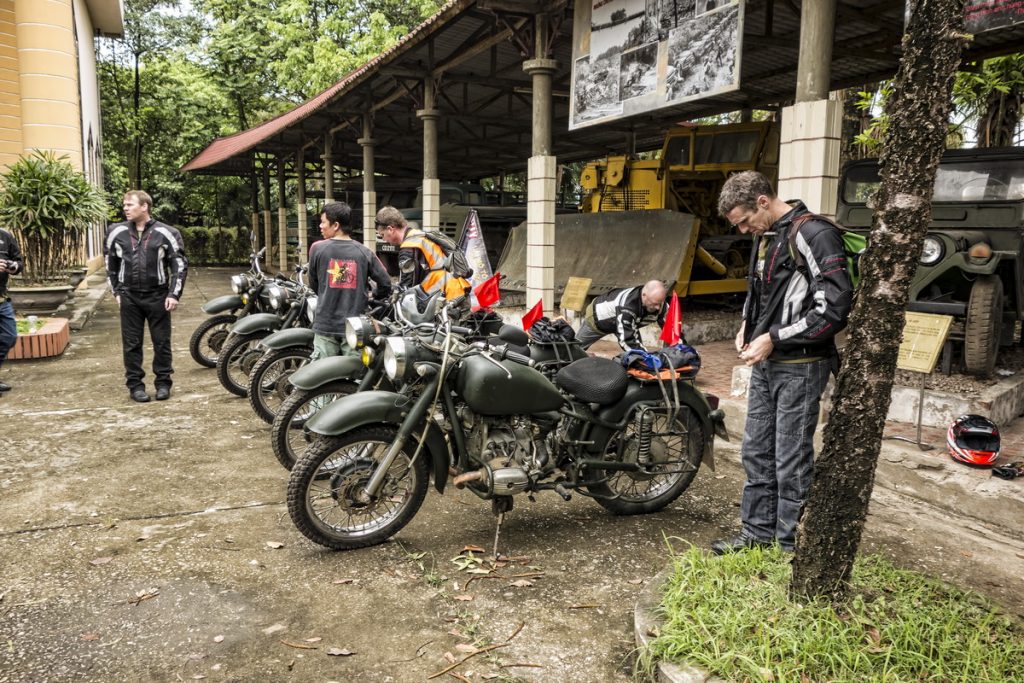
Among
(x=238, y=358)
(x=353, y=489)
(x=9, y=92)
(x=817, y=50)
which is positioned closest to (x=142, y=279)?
(x=238, y=358)

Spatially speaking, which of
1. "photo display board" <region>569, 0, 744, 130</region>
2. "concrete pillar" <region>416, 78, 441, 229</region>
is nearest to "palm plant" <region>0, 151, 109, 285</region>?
"concrete pillar" <region>416, 78, 441, 229</region>

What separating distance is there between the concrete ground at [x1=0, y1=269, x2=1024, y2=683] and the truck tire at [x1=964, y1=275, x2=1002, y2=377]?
1.80m

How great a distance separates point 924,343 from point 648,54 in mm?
4195

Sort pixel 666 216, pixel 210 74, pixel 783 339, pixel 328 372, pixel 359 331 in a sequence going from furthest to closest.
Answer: pixel 210 74 < pixel 666 216 < pixel 328 372 < pixel 359 331 < pixel 783 339

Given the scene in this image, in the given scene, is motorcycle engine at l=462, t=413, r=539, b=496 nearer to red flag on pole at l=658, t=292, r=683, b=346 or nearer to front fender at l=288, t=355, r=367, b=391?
red flag on pole at l=658, t=292, r=683, b=346

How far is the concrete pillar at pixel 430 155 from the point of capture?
506 inches

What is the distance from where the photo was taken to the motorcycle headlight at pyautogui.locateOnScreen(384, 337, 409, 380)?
3590mm

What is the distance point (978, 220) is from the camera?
6.89 m

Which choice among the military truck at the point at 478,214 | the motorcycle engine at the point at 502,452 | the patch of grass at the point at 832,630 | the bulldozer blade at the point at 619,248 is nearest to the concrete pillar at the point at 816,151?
the motorcycle engine at the point at 502,452

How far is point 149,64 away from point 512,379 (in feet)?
107

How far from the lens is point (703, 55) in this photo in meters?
6.77

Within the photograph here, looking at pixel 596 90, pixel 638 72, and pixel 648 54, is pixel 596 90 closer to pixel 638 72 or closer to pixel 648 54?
pixel 638 72

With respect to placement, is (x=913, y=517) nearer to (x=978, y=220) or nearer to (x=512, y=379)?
(x=512, y=379)

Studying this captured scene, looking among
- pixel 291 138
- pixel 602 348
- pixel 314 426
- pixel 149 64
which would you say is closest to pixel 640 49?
pixel 602 348
